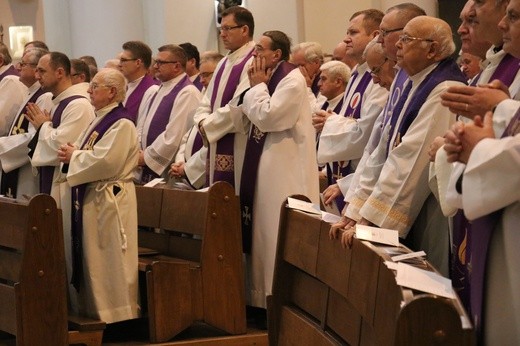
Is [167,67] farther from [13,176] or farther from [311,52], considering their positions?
[13,176]

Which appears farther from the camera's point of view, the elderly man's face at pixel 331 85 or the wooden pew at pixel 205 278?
the elderly man's face at pixel 331 85

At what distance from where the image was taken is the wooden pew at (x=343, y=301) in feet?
9.05

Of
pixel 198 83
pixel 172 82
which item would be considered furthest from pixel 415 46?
pixel 198 83

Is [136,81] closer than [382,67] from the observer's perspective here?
No

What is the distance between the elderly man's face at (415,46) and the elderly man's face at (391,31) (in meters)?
0.42

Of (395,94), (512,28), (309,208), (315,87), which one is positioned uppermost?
(512,28)

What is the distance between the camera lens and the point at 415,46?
4.73 meters

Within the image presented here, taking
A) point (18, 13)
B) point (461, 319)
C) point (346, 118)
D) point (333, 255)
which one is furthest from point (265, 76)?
point (18, 13)

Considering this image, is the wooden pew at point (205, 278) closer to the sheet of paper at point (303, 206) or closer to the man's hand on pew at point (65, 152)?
the man's hand on pew at point (65, 152)

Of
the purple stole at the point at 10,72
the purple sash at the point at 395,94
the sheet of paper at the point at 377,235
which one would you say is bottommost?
the sheet of paper at the point at 377,235

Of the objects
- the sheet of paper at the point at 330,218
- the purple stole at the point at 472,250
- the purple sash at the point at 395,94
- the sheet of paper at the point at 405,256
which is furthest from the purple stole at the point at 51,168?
the sheet of paper at the point at 405,256

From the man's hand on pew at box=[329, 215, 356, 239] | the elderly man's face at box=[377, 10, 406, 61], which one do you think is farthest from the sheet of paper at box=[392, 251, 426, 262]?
the elderly man's face at box=[377, 10, 406, 61]

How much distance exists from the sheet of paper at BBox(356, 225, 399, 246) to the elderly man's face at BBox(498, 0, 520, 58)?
75cm

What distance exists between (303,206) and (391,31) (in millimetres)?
991
